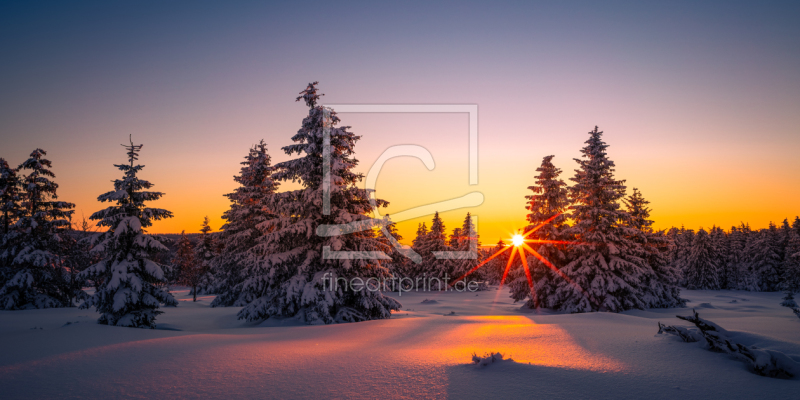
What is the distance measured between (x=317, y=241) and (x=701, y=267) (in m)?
73.2

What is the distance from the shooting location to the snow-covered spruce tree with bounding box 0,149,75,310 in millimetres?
25156

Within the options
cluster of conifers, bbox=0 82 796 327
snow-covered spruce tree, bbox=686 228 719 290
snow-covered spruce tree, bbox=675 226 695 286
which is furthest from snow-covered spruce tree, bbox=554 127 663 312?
snow-covered spruce tree, bbox=675 226 695 286

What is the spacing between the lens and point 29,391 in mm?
5266

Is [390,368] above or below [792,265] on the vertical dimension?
above

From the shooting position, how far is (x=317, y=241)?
17.6 metres

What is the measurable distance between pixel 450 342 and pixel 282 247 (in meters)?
11.4

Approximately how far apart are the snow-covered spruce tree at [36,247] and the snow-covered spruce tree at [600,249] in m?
36.6

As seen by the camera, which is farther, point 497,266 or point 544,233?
point 497,266

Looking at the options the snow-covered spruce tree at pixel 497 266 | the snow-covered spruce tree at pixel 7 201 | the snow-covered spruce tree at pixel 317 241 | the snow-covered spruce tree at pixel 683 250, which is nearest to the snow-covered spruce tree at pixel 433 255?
the snow-covered spruce tree at pixel 497 266

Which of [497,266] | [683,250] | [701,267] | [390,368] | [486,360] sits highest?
Result: [683,250]

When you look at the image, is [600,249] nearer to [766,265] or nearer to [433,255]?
[433,255]

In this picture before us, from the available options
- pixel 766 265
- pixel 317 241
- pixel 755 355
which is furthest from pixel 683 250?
pixel 755 355

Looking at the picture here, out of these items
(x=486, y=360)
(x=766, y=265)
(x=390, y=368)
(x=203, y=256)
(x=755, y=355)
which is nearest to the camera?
(x=755, y=355)

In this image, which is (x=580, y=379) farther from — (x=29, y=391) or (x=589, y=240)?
(x=589, y=240)
